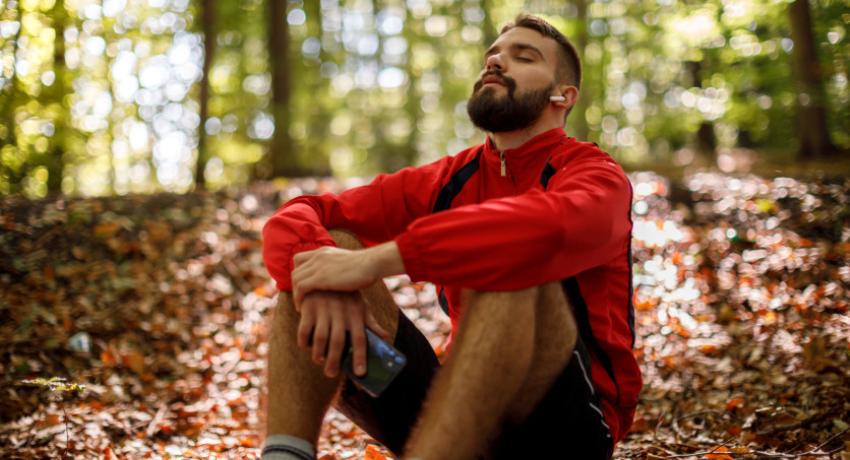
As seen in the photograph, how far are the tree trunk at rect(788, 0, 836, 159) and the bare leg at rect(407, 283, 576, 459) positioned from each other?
7189 millimetres

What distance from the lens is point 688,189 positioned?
7.41m

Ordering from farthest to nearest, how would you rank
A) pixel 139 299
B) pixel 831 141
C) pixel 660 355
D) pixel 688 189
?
pixel 831 141
pixel 688 189
pixel 139 299
pixel 660 355

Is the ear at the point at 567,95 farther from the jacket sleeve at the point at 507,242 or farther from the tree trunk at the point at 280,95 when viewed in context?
the tree trunk at the point at 280,95

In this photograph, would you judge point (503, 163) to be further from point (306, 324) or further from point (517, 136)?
point (306, 324)

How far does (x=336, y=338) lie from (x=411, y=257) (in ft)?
1.19

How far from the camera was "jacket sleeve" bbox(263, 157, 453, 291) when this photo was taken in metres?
2.49

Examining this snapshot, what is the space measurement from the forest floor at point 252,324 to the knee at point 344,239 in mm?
1211

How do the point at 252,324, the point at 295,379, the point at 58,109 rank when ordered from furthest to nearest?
the point at 58,109 < the point at 252,324 < the point at 295,379

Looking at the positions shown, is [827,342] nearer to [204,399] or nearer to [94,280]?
[204,399]

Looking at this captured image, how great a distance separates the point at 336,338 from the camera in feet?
6.63

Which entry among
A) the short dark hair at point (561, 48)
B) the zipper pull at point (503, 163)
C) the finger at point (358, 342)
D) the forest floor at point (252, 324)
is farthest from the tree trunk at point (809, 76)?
the finger at point (358, 342)

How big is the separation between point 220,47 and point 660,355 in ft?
40.5

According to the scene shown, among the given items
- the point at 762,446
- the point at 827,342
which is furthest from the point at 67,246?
the point at 827,342

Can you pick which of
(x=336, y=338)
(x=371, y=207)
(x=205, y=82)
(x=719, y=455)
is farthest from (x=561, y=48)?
(x=205, y=82)
